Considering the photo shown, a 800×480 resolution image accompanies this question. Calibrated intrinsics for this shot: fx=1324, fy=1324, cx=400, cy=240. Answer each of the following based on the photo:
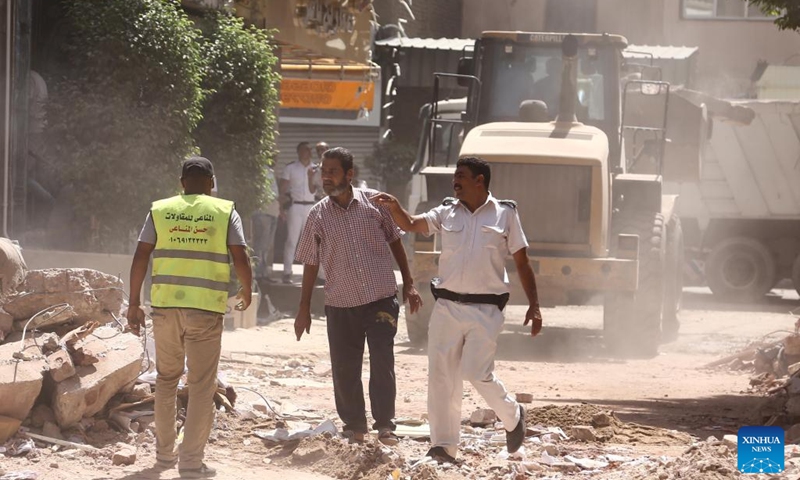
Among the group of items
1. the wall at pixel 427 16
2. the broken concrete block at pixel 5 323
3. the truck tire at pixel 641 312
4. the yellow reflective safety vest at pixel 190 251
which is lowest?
the truck tire at pixel 641 312

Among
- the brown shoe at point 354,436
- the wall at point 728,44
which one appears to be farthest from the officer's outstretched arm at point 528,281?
the wall at point 728,44

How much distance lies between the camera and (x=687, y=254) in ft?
72.8

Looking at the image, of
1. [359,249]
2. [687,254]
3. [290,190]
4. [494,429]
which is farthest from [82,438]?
[687,254]

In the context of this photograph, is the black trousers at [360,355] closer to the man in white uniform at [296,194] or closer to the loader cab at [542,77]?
the loader cab at [542,77]

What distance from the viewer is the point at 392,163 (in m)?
27.7

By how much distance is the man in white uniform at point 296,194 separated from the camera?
16.8 m

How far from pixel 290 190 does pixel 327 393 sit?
6.85 m

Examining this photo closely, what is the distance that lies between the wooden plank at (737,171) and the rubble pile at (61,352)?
14.5 m

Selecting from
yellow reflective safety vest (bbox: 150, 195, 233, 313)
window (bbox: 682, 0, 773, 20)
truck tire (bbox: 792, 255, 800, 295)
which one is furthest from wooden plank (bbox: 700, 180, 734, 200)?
yellow reflective safety vest (bbox: 150, 195, 233, 313)

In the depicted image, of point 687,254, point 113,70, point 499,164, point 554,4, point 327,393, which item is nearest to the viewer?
point 327,393

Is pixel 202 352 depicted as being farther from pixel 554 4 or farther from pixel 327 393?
pixel 554 4

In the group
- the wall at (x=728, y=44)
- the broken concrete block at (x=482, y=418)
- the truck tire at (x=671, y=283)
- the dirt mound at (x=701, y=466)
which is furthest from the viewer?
the wall at (x=728, y=44)

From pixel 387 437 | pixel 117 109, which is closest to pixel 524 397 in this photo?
pixel 387 437

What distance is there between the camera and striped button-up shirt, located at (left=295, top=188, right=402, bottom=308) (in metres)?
7.70
